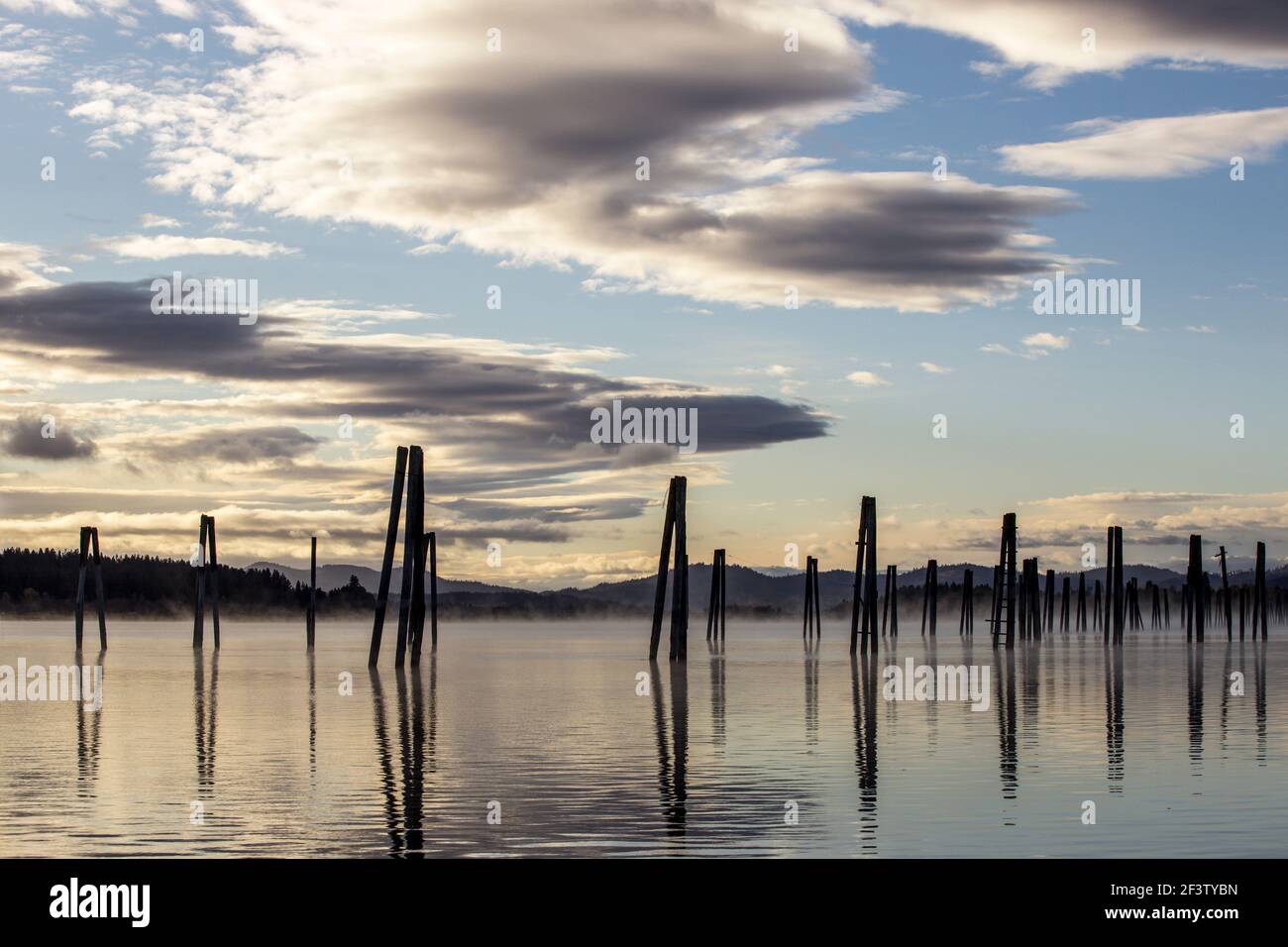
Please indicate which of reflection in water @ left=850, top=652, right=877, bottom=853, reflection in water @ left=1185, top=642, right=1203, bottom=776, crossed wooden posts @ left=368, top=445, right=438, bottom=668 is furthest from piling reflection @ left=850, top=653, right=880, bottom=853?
crossed wooden posts @ left=368, top=445, right=438, bottom=668

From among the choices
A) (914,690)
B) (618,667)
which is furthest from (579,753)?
(618,667)

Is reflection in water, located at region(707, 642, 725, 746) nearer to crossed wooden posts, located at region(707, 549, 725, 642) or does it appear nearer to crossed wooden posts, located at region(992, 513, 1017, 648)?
crossed wooden posts, located at region(992, 513, 1017, 648)

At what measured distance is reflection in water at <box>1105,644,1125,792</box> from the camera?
18344 mm

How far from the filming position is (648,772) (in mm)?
18953

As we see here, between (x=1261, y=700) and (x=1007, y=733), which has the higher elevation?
(x=1007, y=733)

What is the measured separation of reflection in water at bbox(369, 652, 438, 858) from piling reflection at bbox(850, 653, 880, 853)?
393 cm

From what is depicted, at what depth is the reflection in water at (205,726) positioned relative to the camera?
1798cm

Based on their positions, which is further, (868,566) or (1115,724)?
(868,566)

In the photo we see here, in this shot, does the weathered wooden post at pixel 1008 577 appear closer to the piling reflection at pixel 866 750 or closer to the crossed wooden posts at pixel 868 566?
the crossed wooden posts at pixel 868 566

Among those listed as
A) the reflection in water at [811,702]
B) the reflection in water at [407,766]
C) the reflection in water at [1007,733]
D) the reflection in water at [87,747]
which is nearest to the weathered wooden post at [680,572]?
the reflection in water at [811,702]

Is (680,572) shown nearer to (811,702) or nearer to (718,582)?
(811,702)

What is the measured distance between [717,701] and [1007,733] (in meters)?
8.94

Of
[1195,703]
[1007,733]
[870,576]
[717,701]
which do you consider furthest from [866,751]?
[870,576]

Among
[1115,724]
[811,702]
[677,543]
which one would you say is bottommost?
[811,702]
